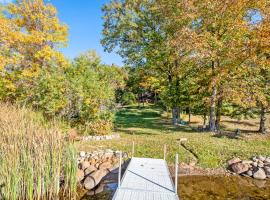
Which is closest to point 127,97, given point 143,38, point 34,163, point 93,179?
point 143,38

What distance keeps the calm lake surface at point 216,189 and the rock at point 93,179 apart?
333mm

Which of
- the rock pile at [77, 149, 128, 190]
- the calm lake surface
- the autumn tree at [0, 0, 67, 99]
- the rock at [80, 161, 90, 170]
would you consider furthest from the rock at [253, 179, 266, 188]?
the autumn tree at [0, 0, 67, 99]

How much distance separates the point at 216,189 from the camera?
29.1 feet

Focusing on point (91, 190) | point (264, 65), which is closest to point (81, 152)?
point (91, 190)

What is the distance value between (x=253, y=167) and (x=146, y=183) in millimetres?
4861

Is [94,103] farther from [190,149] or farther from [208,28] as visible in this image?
[208,28]

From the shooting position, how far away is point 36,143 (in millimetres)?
7094

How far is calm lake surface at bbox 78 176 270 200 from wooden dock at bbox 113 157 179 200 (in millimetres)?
763

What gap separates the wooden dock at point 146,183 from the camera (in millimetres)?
6887

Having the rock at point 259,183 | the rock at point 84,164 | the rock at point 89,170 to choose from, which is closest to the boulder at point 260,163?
the rock at point 259,183

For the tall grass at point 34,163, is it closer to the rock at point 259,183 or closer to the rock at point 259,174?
the rock at point 259,183

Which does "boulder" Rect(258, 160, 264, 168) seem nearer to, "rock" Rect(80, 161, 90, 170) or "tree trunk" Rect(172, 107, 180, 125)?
"rock" Rect(80, 161, 90, 170)

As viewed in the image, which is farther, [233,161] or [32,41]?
[32,41]

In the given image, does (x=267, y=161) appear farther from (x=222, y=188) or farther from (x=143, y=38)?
(x=143, y=38)
